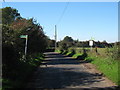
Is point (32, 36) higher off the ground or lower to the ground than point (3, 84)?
higher

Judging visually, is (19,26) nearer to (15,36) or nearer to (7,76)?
(15,36)

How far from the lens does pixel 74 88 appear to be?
29.1 feet

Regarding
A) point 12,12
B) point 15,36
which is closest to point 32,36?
point 15,36

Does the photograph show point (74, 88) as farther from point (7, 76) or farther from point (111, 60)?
point (111, 60)

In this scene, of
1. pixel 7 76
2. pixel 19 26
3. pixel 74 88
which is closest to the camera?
pixel 74 88

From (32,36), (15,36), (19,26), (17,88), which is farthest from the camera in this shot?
(32,36)

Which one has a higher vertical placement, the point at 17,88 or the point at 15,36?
the point at 15,36

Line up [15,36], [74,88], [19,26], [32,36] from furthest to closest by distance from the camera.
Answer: [32,36], [19,26], [15,36], [74,88]

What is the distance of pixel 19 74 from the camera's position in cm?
1023

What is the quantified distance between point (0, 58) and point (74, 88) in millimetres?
3884

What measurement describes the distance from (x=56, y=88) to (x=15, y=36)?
770cm

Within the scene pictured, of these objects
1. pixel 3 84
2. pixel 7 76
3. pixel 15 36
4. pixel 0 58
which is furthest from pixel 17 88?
pixel 15 36

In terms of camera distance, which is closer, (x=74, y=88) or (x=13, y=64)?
(x=74, y=88)

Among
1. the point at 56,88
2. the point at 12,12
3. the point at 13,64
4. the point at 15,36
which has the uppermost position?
the point at 12,12
